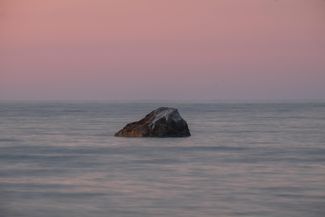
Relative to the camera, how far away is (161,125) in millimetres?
32156

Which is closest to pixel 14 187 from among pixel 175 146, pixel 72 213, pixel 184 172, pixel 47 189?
pixel 47 189

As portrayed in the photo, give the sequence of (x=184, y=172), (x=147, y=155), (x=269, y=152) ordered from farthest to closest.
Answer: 1. (x=269, y=152)
2. (x=147, y=155)
3. (x=184, y=172)

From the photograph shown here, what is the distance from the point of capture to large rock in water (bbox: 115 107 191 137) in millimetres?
31281

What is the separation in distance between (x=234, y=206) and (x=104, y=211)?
2.83 m

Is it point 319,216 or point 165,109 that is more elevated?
point 165,109

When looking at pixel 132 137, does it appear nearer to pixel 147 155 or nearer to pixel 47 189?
pixel 147 155

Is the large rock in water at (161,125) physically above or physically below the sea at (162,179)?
above

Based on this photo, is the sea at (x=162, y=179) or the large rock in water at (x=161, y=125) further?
the large rock in water at (x=161, y=125)

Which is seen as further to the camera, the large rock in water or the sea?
the large rock in water

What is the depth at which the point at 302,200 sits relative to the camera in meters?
14.7

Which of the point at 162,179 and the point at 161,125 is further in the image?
the point at 161,125

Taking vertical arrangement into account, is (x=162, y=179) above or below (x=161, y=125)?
below

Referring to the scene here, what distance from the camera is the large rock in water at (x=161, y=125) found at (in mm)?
31281

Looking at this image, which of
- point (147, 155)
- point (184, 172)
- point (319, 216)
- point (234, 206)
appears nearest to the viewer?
point (319, 216)
